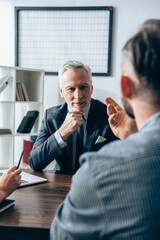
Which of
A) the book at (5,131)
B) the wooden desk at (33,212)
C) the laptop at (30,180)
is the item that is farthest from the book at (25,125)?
the wooden desk at (33,212)

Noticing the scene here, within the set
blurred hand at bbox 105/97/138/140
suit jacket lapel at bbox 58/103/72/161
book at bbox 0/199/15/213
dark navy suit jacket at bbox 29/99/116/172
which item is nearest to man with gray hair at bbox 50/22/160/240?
book at bbox 0/199/15/213

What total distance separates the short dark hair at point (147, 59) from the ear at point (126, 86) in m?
0.02

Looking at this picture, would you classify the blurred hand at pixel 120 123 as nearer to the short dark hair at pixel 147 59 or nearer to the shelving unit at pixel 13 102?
the short dark hair at pixel 147 59

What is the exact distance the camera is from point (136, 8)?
322 centimetres

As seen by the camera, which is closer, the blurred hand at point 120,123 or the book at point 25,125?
the blurred hand at point 120,123

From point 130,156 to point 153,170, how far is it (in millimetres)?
56

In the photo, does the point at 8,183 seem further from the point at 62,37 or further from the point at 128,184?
the point at 62,37

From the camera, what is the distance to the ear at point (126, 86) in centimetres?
64

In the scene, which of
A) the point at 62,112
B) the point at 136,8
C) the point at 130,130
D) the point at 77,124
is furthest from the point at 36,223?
the point at 136,8

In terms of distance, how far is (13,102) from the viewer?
304 cm

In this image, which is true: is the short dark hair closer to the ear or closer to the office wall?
the ear

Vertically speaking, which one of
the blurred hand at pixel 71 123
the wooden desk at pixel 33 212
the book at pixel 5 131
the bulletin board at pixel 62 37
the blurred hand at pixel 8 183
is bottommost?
the book at pixel 5 131

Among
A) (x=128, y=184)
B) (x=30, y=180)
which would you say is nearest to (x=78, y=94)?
(x=30, y=180)

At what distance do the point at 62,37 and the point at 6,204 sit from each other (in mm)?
2772
